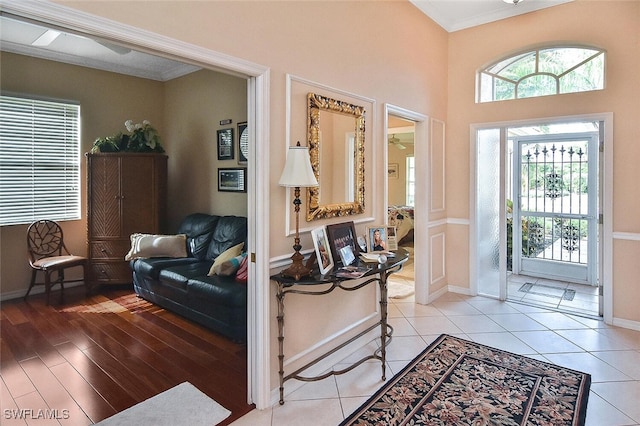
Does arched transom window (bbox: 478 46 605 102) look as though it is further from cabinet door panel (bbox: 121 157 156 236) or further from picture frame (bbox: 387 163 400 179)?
picture frame (bbox: 387 163 400 179)

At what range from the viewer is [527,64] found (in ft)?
13.8

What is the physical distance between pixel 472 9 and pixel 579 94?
147 centimetres

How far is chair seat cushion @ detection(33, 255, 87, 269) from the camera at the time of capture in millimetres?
4254

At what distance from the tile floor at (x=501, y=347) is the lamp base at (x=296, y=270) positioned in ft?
2.80

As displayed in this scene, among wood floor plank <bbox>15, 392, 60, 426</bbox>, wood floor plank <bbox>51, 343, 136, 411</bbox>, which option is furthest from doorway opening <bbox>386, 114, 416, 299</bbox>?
wood floor plank <bbox>15, 392, 60, 426</bbox>

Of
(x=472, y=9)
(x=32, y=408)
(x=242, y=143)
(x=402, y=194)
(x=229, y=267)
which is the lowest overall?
(x=32, y=408)

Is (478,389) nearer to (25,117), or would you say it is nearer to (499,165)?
(499,165)

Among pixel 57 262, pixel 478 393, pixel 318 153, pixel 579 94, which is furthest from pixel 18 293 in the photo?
pixel 579 94

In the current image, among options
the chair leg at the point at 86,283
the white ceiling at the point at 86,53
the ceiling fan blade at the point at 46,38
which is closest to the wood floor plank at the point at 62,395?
the chair leg at the point at 86,283

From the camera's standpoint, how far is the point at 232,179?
4.76m

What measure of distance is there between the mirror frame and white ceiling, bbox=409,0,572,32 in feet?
5.69

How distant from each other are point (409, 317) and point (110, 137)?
4347 millimetres

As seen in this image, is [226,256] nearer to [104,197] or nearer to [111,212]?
[111,212]

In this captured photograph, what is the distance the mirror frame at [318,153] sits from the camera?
262 centimetres
